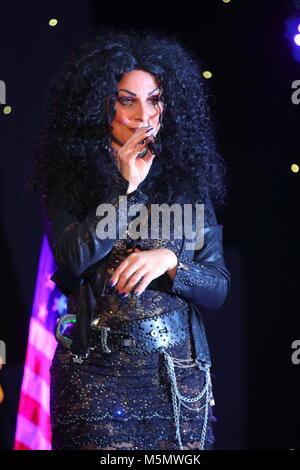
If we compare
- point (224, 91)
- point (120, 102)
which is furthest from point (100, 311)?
point (224, 91)

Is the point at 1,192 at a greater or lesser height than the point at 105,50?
lesser

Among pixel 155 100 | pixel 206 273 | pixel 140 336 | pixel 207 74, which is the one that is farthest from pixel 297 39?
pixel 140 336

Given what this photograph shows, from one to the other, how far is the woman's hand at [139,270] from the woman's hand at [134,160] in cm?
28

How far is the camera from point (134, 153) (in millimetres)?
2686

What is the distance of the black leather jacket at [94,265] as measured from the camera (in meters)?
2.52

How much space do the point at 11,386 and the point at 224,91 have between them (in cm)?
169

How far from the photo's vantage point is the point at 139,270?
2520 millimetres

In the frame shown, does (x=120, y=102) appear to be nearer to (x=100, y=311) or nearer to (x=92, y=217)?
(x=92, y=217)

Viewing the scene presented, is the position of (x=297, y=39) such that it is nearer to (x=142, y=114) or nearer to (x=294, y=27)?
(x=294, y=27)

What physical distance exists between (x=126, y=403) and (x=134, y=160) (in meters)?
0.84

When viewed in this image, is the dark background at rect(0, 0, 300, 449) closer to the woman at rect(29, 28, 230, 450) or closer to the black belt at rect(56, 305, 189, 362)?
the woman at rect(29, 28, 230, 450)

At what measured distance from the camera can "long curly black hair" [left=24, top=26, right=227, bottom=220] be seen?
2.81m

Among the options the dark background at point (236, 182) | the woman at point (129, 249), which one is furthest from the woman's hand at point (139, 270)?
the dark background at point (236, 182)

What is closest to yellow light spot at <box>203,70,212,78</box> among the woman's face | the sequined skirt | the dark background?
the dark background
